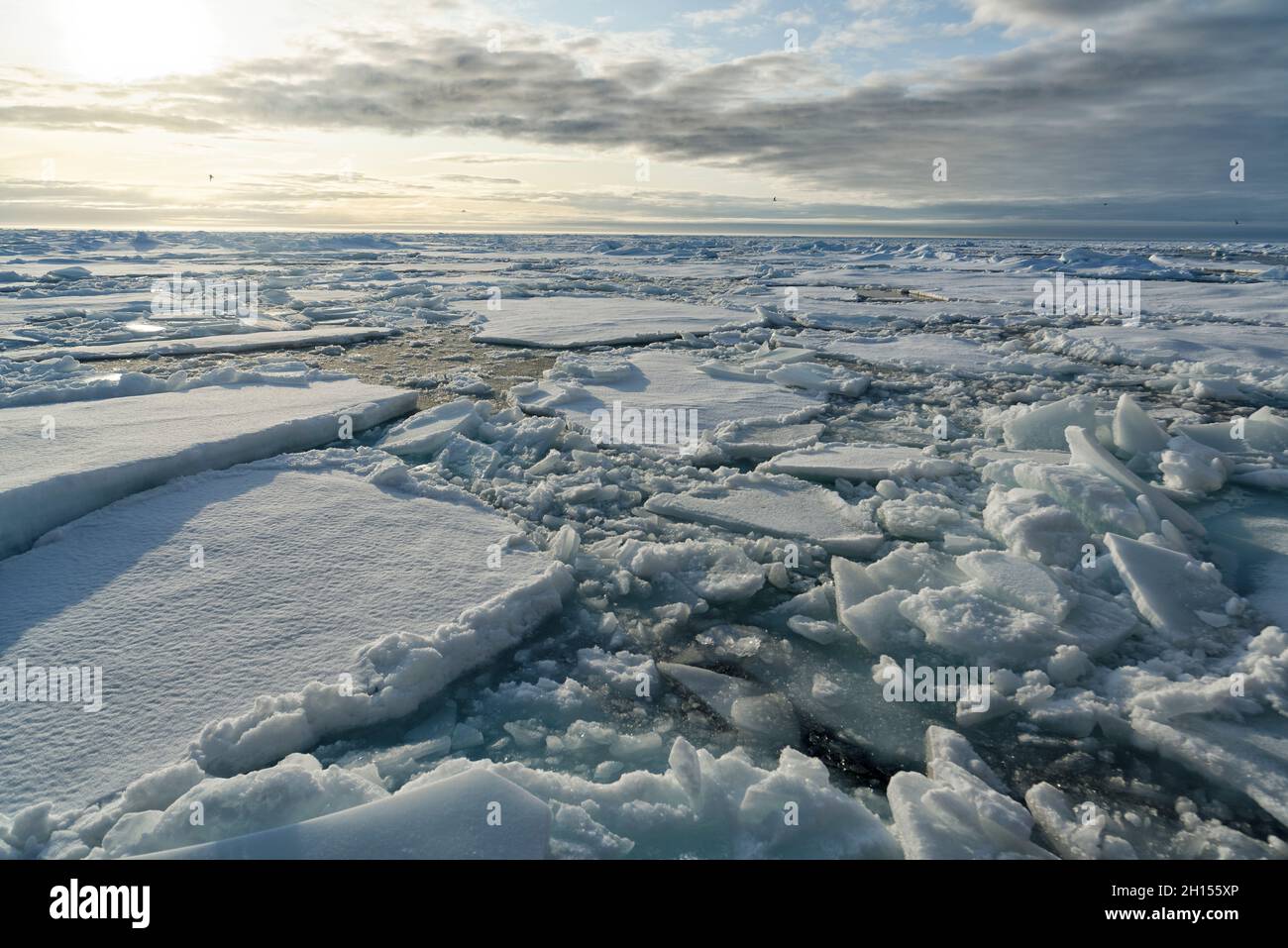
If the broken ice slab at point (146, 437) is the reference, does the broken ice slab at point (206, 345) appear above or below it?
above

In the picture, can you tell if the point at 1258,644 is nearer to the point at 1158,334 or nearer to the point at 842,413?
the point at 842,413

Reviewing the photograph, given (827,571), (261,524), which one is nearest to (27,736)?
(261,524)

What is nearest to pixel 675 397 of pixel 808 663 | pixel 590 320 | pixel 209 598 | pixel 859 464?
pixel 859 464

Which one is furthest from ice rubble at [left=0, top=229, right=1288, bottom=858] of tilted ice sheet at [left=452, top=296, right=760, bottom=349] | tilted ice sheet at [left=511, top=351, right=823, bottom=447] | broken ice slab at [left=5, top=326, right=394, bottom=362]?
tilted ice sheet at [left=452, top=296, right=760, bottom=349]

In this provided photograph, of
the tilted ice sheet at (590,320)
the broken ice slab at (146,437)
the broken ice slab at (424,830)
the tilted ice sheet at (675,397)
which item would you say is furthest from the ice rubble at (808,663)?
the tilted ice sheet at (590,320)

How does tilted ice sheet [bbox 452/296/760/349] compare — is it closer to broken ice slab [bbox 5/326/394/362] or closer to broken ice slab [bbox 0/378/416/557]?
broken ice slab [bbox 5/326/394/362]

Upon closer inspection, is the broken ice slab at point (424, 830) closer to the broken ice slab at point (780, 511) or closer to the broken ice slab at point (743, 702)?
the broken ice slab at point (743, 702)
